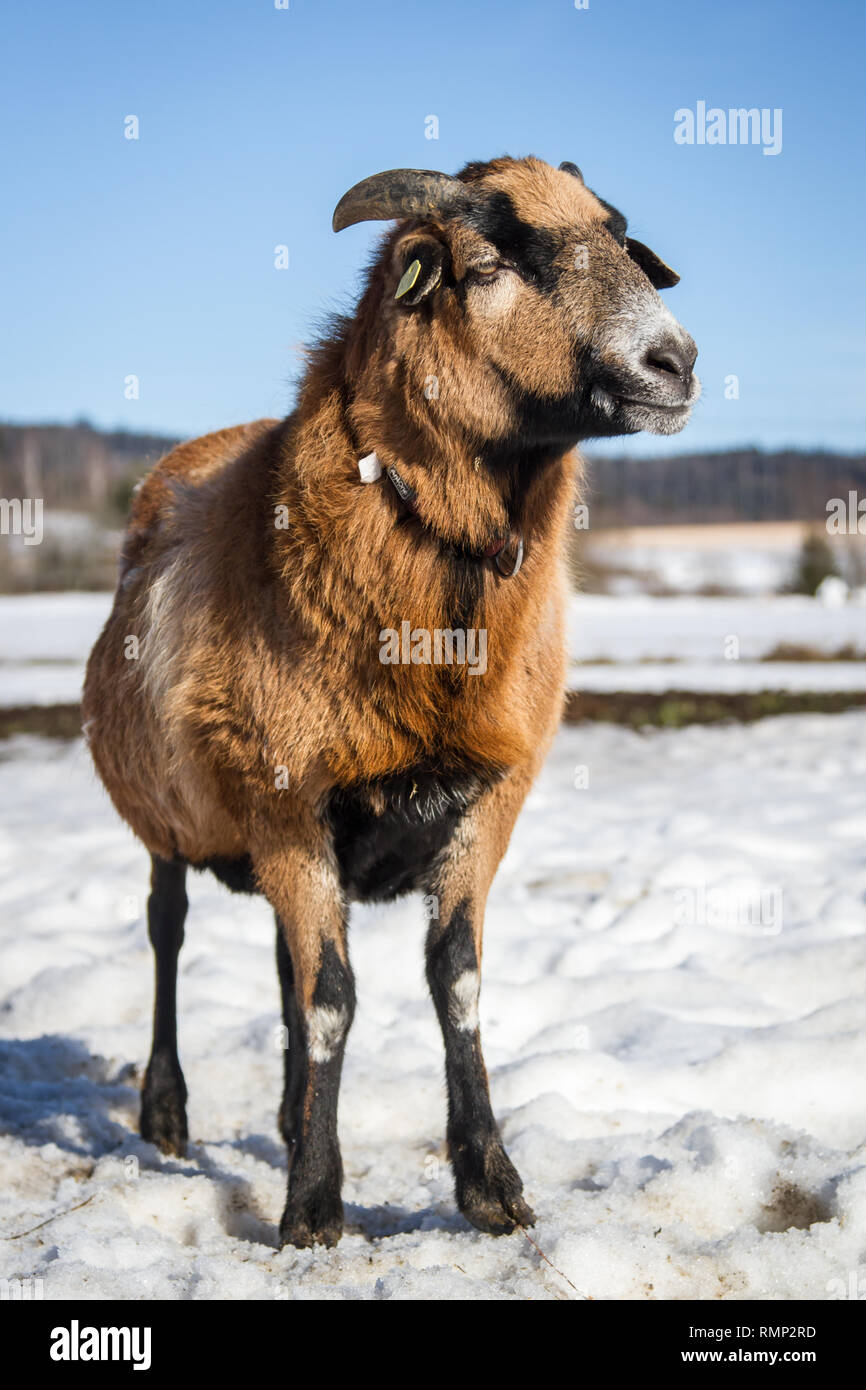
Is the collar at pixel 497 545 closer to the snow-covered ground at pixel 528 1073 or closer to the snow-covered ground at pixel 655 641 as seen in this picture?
the snow-covered ground at pixel 528 1073

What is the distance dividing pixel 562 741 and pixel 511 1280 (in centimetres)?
818

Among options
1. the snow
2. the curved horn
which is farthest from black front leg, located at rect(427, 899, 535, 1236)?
the snow

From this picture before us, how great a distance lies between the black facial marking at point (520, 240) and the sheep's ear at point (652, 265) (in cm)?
51

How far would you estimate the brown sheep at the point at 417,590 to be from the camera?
3.21m

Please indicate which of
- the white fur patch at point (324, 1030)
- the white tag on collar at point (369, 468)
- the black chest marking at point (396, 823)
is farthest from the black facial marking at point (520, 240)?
the white fur patch at point (324, 1030)

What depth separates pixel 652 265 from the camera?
12.2 ft

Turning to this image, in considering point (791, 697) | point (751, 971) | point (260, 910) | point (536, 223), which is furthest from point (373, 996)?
point (791, 697)

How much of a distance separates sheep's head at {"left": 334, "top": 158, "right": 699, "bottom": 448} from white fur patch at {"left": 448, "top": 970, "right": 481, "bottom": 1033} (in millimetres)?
1662

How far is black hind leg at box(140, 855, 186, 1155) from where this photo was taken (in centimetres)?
430

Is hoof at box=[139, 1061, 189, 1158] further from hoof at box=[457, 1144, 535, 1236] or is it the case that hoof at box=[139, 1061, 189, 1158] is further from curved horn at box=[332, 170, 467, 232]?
curved horn at box=[332, 170, 467, 232]

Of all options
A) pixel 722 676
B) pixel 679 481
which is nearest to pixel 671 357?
pixel 722 676

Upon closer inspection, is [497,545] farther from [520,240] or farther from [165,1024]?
[165,1024]

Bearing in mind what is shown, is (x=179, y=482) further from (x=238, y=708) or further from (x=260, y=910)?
(x=260, y=910)

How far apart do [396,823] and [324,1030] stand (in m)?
0.66
